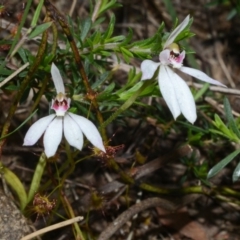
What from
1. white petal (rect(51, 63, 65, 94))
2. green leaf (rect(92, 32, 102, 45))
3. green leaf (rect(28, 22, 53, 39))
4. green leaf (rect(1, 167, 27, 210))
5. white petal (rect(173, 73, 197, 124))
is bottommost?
green leaf (rect(1, 167, 27, 210))

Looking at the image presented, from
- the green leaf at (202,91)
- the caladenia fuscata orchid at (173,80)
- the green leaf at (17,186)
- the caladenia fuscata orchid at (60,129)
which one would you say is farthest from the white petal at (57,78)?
the green leaf at (202,91)

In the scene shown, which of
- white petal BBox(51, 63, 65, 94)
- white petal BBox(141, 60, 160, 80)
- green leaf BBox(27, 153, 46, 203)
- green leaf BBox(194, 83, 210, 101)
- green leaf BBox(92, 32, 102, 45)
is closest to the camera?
white petal BBox(141, 60, 160, 80)

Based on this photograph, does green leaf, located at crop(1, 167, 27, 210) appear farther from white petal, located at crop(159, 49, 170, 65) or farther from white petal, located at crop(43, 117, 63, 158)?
white petal, located at crop(159, 49, 170, 65)

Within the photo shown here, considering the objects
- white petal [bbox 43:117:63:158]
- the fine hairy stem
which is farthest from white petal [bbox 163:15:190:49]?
white petal [bbox 43:117:63:158]

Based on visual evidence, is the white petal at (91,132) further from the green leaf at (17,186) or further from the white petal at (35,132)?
the green leaf at (17,186)

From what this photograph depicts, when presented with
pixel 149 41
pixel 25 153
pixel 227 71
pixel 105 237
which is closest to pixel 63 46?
pixel 25 153

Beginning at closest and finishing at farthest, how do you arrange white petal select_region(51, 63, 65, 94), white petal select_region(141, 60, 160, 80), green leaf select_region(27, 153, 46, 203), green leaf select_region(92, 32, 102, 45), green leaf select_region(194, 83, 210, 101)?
white petal select_region(141, 60, 160, 80)
white petal select_region(51, 63, 65, 94)
green leaf select_region(92, 32, 102, 45)
green leaf select_region(27, 153, 46, 203)
green leaf select_region(194, 83, 210, 101)

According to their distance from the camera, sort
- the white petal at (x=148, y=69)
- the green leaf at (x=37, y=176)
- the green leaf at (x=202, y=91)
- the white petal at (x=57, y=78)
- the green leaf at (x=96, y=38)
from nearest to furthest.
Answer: the white petal at (x=148, y=69)
the white petal at (x=57, y=78)
the green leaf at (x=96, y=38)
the green leaf at (x=37, y=176)
the green leaf at (x=202, y=91)

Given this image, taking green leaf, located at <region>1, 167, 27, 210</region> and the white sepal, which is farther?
green leaf, located at <region>1, 167, 27, 210</region>
